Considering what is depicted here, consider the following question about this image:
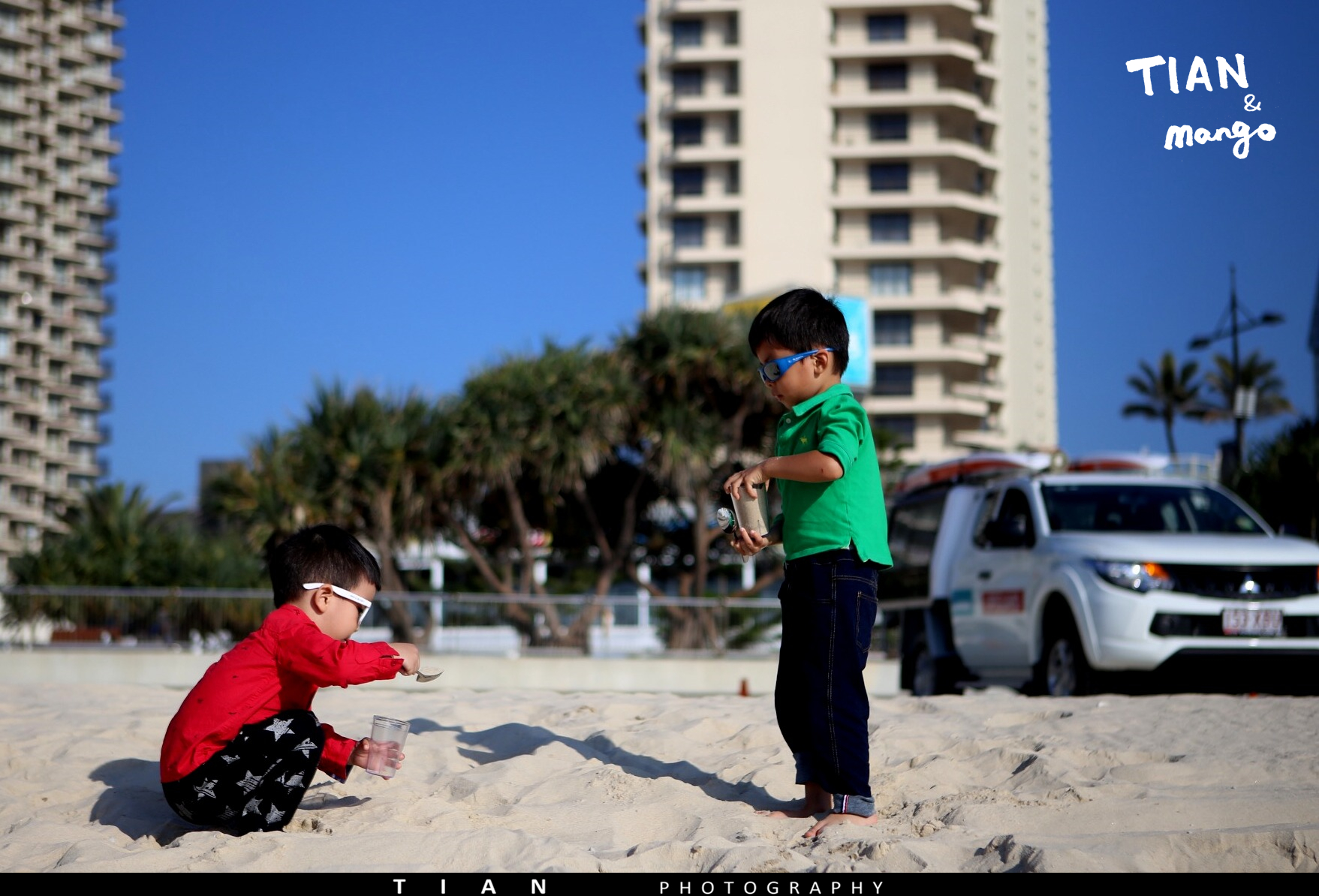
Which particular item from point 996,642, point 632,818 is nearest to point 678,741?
point 632,818

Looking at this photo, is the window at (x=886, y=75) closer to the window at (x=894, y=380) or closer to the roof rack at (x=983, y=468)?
the window at (x=894, y=380)

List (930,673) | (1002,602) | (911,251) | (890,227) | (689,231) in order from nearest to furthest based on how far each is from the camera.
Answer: (1002,602)
(930,673)
(911,251)
(890,227)
(689,231)

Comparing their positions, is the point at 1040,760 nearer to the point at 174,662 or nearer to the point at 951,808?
the point at 951,808

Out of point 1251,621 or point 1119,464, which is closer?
point 1251,621

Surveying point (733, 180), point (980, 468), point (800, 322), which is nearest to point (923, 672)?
point (980, 468)

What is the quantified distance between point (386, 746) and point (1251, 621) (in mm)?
5716

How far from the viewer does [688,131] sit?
65.9 m

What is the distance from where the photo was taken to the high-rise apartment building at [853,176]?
64.1 metres

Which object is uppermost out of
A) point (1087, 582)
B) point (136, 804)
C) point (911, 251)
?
point (911, 251)

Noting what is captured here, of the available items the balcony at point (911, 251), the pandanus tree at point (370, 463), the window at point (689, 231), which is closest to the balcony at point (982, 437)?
the balcony at point (911, 251)

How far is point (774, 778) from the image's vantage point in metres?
4.79

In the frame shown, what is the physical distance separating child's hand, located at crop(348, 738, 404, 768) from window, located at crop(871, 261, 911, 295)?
6206cm

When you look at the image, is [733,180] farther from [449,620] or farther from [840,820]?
[840,820]

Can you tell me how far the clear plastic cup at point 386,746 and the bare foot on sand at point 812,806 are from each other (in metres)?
1.18
